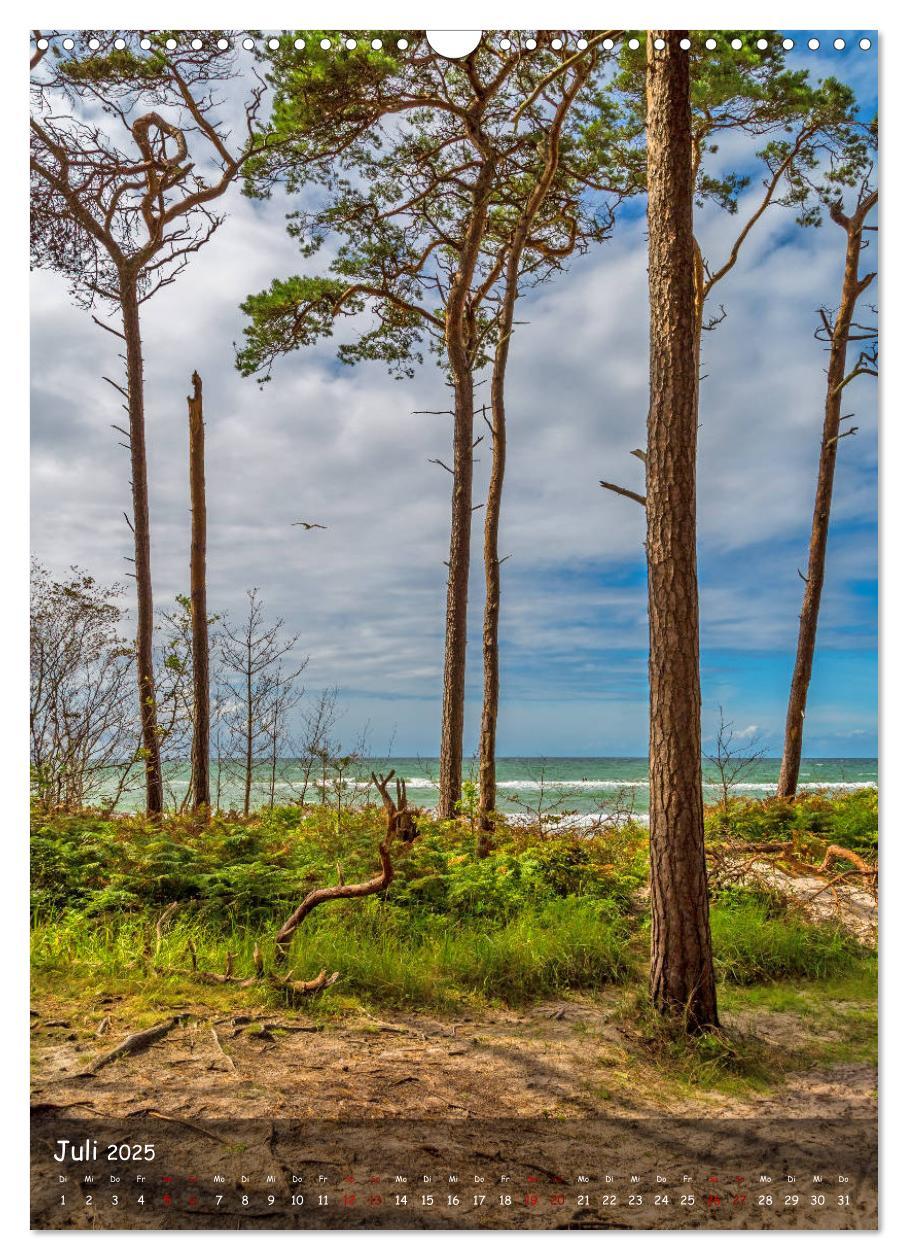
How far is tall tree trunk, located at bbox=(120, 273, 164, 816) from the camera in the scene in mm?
7020

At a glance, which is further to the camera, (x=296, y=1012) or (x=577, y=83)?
(x=577, y=83)

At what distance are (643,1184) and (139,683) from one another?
6.40 m

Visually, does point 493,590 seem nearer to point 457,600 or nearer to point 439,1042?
point 457,600

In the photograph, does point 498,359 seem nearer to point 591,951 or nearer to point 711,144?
point 711,144

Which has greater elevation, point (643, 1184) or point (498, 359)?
point (498, 359)

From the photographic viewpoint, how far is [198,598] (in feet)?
29.0

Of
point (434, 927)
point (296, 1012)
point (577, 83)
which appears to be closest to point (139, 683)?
point (434, 927)

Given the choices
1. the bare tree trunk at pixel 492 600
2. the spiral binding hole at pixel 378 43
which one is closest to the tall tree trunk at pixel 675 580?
the spiral binding hole at pixel 378 43

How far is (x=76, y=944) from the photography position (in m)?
4.06

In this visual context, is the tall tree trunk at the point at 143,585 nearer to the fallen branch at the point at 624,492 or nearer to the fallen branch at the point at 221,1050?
the fallen branch at the point at 221,1050

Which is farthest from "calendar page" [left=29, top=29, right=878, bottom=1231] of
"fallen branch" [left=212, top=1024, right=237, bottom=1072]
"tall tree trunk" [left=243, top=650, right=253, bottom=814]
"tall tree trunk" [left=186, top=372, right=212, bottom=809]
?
"tall tree trunk" [left=243, top=650, right=253, bottom=814]

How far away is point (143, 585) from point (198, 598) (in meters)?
0.95
